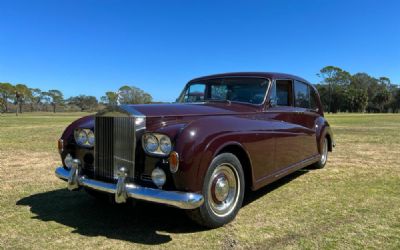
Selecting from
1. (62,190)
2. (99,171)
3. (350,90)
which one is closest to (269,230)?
(99,171)

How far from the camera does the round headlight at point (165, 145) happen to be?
3422 mm

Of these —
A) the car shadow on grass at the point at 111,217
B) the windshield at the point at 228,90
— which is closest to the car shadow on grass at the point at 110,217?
the car shadow on grass at the point at 111,217

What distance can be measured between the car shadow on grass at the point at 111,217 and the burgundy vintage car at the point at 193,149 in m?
0.44

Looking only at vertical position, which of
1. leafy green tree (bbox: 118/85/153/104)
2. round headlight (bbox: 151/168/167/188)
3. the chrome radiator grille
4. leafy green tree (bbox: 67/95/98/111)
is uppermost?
leafy green tree (bbox: 67/95/98/111)

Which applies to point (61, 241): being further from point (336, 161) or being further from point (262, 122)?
point (336, 161)

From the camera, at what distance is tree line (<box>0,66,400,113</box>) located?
8562 centimetres

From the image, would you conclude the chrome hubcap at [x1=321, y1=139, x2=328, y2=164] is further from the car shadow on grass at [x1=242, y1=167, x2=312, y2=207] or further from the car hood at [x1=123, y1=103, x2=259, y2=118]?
the car hood at [x1=123, y1=103, x2=259, y2=118]

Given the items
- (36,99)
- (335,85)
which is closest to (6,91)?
(36,99)

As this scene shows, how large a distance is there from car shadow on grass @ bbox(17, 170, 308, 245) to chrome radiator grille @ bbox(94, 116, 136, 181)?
0.50m

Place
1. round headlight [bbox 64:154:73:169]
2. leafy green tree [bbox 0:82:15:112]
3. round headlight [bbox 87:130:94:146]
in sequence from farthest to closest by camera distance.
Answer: leafy green tree [bbox 0:82:15:112] → round headlight [bbox 64:154:73:169] → round headlight [bbox 87:130:94:146]

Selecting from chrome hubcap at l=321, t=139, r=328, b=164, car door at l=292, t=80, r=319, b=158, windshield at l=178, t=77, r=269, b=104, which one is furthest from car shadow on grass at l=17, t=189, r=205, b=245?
chrome hubcap at l=321, t=139, r=328, b=164

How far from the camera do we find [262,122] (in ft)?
15.2

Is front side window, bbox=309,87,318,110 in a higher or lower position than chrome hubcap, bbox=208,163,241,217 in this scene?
higher

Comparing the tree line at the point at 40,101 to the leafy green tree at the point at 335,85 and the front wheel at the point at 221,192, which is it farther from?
the front wheel at the point at 221,192
